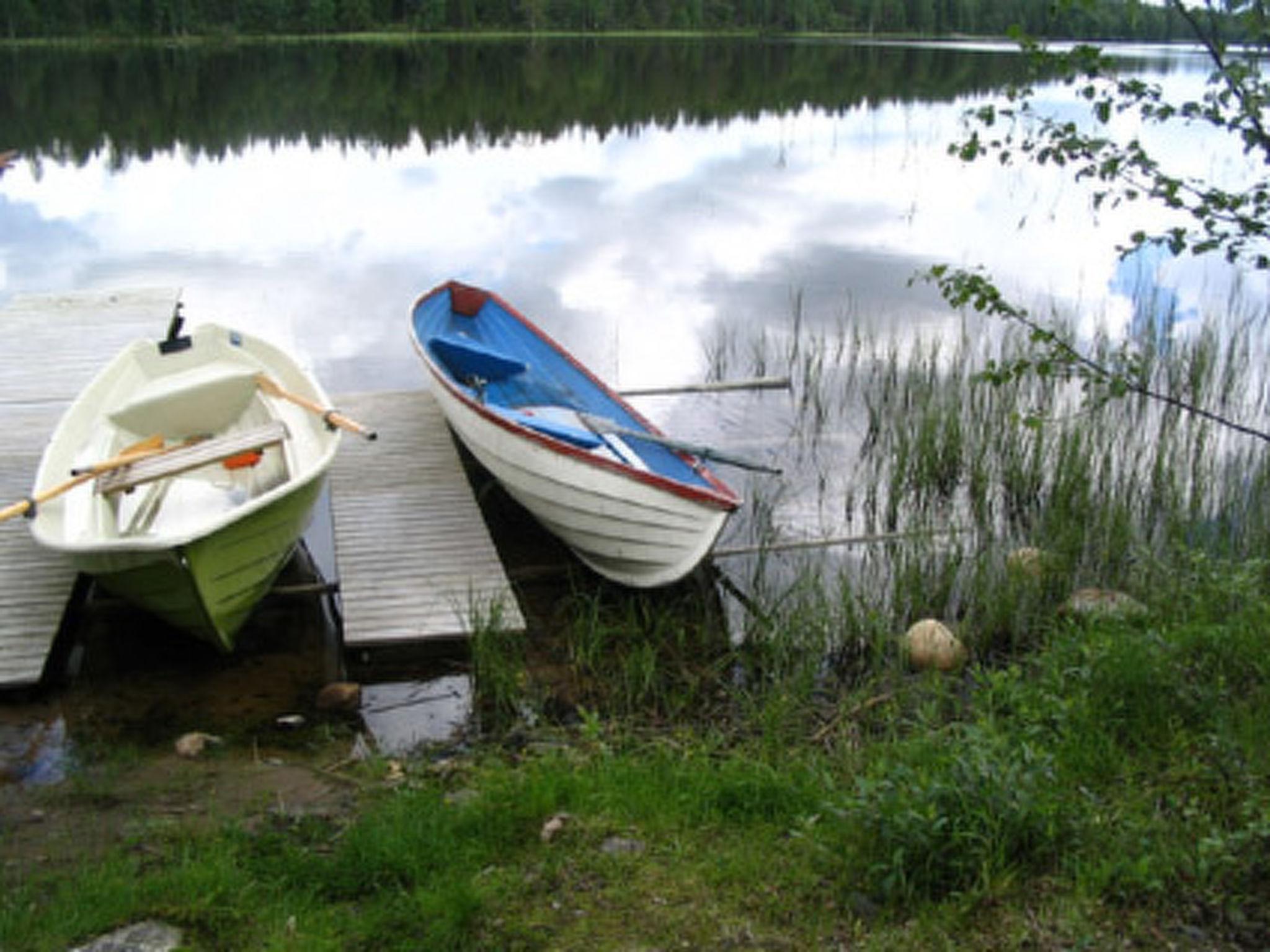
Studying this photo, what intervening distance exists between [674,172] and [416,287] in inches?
316

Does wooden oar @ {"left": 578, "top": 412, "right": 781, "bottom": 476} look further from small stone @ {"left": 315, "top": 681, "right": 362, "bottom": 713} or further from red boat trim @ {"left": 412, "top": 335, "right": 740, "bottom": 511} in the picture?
small stone @ {"left": 315, "top": 681, "right": 362, "bottom": 713}

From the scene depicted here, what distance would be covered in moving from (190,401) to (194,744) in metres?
2.97

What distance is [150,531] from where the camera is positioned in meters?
6.05

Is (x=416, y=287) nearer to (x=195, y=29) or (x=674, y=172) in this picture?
(x=674, y=172)

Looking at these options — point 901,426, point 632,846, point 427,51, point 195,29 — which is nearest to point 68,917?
point 632,846

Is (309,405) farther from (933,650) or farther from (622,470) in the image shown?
→ (933,650)

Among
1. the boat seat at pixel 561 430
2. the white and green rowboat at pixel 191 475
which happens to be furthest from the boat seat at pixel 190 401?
the boat seat at pixel 561 430

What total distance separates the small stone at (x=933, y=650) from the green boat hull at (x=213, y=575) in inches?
123

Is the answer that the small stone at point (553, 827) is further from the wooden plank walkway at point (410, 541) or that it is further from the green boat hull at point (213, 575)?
the green boat hull at point (213, 575)

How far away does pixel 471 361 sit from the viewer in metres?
8.26

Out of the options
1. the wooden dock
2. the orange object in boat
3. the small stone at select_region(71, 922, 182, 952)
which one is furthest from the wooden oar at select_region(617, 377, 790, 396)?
the small stone at select_region(71, 922, 182, 952)

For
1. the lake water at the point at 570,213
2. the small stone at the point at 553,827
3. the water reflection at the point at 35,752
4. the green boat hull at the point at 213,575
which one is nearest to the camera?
the small stone at the point at 553,827

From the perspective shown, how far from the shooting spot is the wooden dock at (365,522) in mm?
5754

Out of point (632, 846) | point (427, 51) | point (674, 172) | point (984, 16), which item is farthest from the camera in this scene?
point (984, 16)
